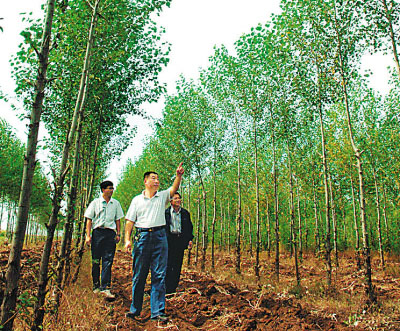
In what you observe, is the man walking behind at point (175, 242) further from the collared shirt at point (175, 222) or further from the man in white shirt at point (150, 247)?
the man in white shirt at point (150, 247)

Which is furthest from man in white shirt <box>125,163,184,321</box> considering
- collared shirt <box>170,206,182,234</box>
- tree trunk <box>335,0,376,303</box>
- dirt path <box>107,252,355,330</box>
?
tree trunk <box>335,0,376,303</box>

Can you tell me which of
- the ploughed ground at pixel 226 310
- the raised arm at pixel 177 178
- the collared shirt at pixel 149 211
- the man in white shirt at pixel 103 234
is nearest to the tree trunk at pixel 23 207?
the ploughed ground at pixel 226 310

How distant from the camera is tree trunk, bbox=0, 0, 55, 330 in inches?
103

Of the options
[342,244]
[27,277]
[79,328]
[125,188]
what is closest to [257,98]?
[27,277]

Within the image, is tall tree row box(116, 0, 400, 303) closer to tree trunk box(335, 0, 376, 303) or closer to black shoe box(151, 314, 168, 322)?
tree trunk box(335, 0, 376, 303)

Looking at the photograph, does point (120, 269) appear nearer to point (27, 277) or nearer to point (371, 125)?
point (27, 277)

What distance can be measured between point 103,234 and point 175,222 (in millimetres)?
1508

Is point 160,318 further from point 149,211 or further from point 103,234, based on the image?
point 103,234

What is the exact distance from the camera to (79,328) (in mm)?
4164

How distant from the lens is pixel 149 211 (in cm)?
527

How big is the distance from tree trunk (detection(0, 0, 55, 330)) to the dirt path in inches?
93.3

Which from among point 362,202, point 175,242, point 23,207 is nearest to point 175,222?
point 175,242

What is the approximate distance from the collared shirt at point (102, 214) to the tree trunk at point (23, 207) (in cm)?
391

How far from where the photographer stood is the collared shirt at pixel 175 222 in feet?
22.8
